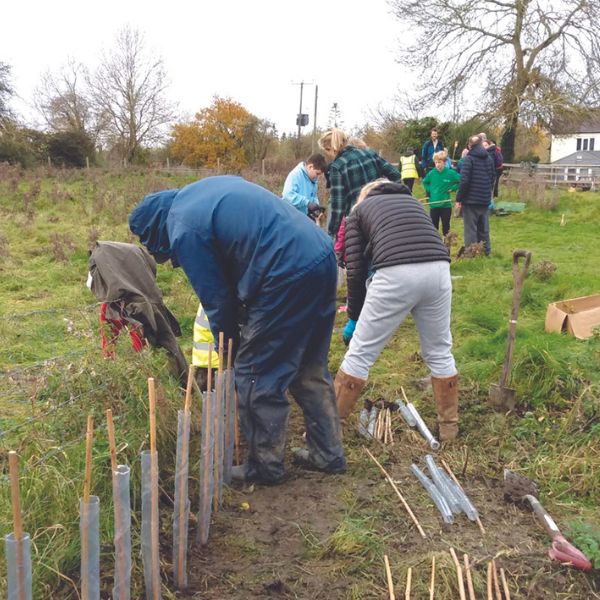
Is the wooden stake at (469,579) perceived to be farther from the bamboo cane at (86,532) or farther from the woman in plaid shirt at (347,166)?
the woman in plaid shirt at (347,166)

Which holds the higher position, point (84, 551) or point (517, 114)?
point (517, 114)

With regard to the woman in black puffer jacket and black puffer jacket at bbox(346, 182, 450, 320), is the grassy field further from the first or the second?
black puffer jacket at bbox(346, 182, 450, 320)

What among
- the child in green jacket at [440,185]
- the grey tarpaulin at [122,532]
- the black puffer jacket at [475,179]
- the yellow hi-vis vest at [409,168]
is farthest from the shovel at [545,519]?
the yellow hi-vis vest at [409,168]

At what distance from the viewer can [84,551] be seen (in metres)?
1.86

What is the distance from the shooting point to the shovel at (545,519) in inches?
104

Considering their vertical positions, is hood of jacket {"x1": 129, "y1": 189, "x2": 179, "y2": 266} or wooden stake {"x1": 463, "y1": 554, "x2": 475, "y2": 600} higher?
hood of jacket {"x1": 129, "y1": 189, "x2": 179, "y2": 266}

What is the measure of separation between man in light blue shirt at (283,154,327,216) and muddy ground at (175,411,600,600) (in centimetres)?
359

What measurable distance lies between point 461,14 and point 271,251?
23.1 meters

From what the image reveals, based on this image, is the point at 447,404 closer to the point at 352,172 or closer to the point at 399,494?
the point at 399,494

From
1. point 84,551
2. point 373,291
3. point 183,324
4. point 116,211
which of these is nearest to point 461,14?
point 116,211

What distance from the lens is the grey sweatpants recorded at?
342cm

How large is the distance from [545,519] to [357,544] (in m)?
0.90

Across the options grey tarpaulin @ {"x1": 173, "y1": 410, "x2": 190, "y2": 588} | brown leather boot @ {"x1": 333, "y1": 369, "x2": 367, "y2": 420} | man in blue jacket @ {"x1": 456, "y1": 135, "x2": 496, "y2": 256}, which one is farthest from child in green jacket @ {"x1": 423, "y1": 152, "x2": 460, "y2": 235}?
grey tarpaulin @ {"x1": 173, "y1": 410, "x2": 190, "y2": 588}

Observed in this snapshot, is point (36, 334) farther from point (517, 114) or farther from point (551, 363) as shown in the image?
point (517, 114)
